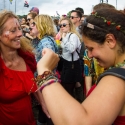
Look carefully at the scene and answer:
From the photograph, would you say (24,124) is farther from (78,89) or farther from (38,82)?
(78,89)

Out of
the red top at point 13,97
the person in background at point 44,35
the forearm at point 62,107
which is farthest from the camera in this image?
the person in background at point 44,35

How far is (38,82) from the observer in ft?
3.76

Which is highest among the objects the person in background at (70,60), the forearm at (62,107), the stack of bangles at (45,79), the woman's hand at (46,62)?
the woman's hand at (46,62)

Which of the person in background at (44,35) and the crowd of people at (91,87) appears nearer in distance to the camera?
the crowd of people at (91,87)

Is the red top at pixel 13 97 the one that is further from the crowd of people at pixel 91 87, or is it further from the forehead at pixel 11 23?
the forehead at pixel 11 23

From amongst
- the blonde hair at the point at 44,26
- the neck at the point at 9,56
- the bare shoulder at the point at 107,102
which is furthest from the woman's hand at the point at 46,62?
the blonde hair at the point at 44,26

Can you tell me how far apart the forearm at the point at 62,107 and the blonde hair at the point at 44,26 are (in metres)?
2.91

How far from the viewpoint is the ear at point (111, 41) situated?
1172 mm

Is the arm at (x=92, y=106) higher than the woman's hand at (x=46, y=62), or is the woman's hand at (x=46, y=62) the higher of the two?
the woman's hand at (x=46, y=62)

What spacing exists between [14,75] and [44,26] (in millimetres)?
1853

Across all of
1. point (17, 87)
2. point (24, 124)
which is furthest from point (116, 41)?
point (24, 124)

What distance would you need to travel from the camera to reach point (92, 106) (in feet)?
3.18

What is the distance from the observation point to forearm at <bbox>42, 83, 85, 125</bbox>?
95cm

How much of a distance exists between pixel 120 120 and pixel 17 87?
132 centimetres
